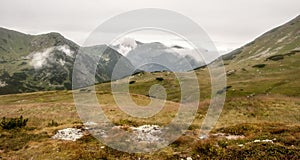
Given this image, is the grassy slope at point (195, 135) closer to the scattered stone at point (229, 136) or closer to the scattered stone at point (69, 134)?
the scattered stone at point (229, 136)

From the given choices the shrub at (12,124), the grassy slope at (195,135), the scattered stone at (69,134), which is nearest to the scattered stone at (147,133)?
the grassy slope at (195,135)

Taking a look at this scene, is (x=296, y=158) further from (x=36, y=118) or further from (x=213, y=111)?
(x=36, y=118)

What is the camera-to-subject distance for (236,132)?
2670 cm

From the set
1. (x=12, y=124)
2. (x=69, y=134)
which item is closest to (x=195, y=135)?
(x=69, y=134)

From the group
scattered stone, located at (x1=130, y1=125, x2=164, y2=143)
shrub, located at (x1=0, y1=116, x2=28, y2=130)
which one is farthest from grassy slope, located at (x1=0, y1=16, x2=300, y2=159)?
scattered stone, located at (x1=130, y1=125, x2=164, y2=143)

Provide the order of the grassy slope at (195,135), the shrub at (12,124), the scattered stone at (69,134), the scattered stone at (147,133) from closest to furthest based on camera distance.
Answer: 1. the grassy slope at (195,135)
2. the scattered stone at (147,133)
3. the scattered stone at (69,134)
4. the shrub at (12,124)

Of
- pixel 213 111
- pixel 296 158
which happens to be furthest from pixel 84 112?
pixel 296 158

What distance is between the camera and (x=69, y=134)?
1075 inches

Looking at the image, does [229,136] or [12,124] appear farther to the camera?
[12,124]

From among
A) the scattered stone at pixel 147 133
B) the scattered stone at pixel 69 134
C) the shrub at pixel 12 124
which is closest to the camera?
the scattered stone at pixel 147 133

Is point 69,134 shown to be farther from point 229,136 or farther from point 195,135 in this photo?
point 229,136

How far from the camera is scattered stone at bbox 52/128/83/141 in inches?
1038

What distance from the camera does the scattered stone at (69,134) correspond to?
86.5 ft

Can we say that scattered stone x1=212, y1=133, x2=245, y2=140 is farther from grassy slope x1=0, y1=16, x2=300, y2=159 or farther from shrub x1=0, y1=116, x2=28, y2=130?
shrub x1=0, y1=116, x2=28, y2=130
